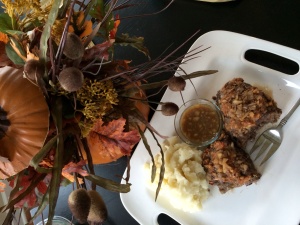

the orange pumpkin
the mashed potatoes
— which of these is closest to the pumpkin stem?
the orange pumpkin

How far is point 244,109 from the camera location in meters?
0.82

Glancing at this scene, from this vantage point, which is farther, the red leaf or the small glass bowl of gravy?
the small glass bowl of gravy

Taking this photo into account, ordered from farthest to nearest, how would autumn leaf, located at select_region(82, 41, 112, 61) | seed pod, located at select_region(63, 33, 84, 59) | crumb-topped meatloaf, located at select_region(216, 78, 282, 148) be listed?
crumb-topped meatloaf, located at select_region(216, 78, 282, 148) < autumn leaf, located at select_region(82, 41, 112, 61) < seed pod, located at select_region(63, 33, 84, 59)

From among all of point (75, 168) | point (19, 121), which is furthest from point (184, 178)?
point (19, 121)

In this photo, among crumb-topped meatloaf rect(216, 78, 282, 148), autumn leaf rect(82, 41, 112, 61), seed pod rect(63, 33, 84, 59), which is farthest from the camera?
crumb-topped meatloaf rect(216, 78, 282, 148)

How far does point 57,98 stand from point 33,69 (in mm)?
90

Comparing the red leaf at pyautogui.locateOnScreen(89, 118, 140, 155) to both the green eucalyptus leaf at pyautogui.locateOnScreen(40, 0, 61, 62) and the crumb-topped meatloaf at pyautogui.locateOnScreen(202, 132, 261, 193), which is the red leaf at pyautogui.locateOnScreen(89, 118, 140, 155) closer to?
the green eucalyptus leaf at pyautogui.locateOnScreen(40, 0, 61, 62)

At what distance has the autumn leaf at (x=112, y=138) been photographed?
0.62m

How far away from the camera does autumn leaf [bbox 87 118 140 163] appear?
62cm

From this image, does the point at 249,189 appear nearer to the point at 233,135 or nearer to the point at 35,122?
the point at 233,135

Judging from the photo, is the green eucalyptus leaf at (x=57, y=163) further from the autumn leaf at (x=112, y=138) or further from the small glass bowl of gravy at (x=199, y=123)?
the small glass bowl of gravy at (x=199, y=123)

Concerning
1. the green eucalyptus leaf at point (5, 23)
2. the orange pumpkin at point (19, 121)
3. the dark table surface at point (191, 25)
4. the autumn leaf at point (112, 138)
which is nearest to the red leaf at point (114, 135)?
the autumn leaf at point (112, 138)

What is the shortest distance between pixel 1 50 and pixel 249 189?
595 millimetres

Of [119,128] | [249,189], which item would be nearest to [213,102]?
[249,189]
